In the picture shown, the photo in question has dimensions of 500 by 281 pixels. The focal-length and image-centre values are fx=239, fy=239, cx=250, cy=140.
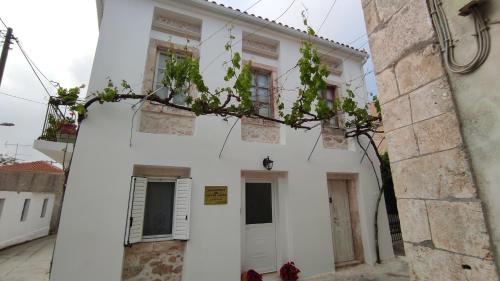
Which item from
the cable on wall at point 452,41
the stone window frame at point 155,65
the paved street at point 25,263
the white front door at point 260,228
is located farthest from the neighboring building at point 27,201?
the cable on wall at point 452,41

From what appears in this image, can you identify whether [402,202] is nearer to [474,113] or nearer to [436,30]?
[474,113]

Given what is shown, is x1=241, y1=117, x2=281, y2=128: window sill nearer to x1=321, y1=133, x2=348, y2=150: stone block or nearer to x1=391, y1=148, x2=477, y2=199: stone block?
x1=321, y1=133, x2=348, y2=150: stone block

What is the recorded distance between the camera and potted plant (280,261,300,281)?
16.6 feet

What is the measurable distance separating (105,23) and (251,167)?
441 cm

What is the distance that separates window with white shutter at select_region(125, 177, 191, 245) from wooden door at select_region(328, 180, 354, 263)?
4.00 metres

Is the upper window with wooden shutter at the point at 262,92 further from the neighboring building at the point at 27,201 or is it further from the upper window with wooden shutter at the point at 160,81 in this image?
the neighboring building at the point at 27,201

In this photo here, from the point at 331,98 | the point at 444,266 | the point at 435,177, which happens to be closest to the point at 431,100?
the point at 435,177

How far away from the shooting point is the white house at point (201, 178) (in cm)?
432

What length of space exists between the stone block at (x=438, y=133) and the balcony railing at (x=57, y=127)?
5.87 metres

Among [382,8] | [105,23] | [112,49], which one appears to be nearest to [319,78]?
[382,8]

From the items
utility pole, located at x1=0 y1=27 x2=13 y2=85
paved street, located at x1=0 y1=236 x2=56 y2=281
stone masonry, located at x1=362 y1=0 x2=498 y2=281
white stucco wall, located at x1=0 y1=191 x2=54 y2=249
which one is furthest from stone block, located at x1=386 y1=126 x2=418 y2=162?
white stucco wall, located at x1=0 y1=191 x2=54 y2=249

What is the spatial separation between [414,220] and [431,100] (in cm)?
73

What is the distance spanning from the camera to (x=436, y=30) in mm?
1433

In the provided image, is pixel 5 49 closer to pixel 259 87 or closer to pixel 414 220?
pixel 259 87
